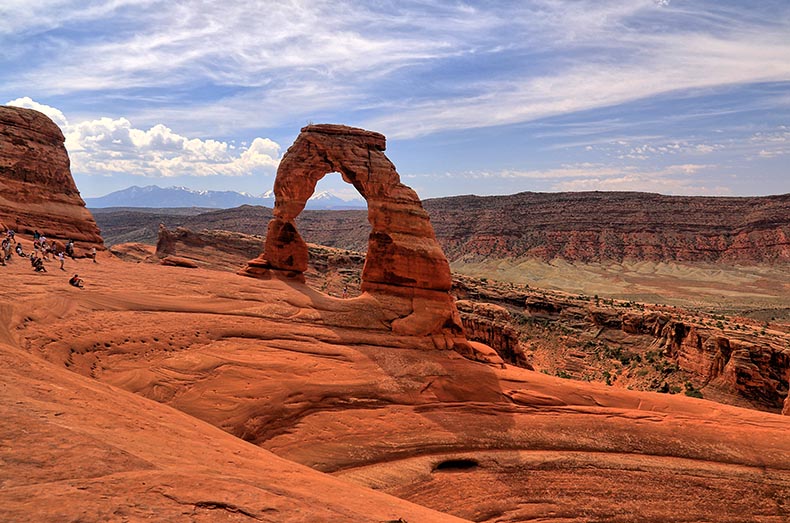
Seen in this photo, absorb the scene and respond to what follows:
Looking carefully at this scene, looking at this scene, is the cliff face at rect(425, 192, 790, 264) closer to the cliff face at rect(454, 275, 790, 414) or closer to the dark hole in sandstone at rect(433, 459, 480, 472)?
the cliff face at rect(454, 275, 790, 414)

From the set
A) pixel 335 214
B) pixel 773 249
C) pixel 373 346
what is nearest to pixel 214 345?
pixel 373 346

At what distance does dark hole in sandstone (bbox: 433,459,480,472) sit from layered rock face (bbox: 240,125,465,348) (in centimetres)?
594

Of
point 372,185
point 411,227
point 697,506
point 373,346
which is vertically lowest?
point 697,506

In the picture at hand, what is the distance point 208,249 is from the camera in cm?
6588

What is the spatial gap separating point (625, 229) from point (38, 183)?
451 ft

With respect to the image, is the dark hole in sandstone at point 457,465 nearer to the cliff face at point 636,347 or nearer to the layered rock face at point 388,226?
the layered rock face at point 388,226

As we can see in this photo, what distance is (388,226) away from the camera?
74.9 feet

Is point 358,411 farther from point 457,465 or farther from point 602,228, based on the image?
point 602,228

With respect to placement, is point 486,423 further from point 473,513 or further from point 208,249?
point 208,249

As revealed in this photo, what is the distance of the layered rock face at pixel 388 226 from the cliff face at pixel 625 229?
114 metres

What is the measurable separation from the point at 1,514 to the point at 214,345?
12075 mm

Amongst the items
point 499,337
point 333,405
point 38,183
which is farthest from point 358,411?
point 38,183

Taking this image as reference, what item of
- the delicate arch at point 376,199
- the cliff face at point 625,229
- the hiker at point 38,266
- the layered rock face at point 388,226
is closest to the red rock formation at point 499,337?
the delicate arch at point 376,199

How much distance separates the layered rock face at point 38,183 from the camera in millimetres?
33531
